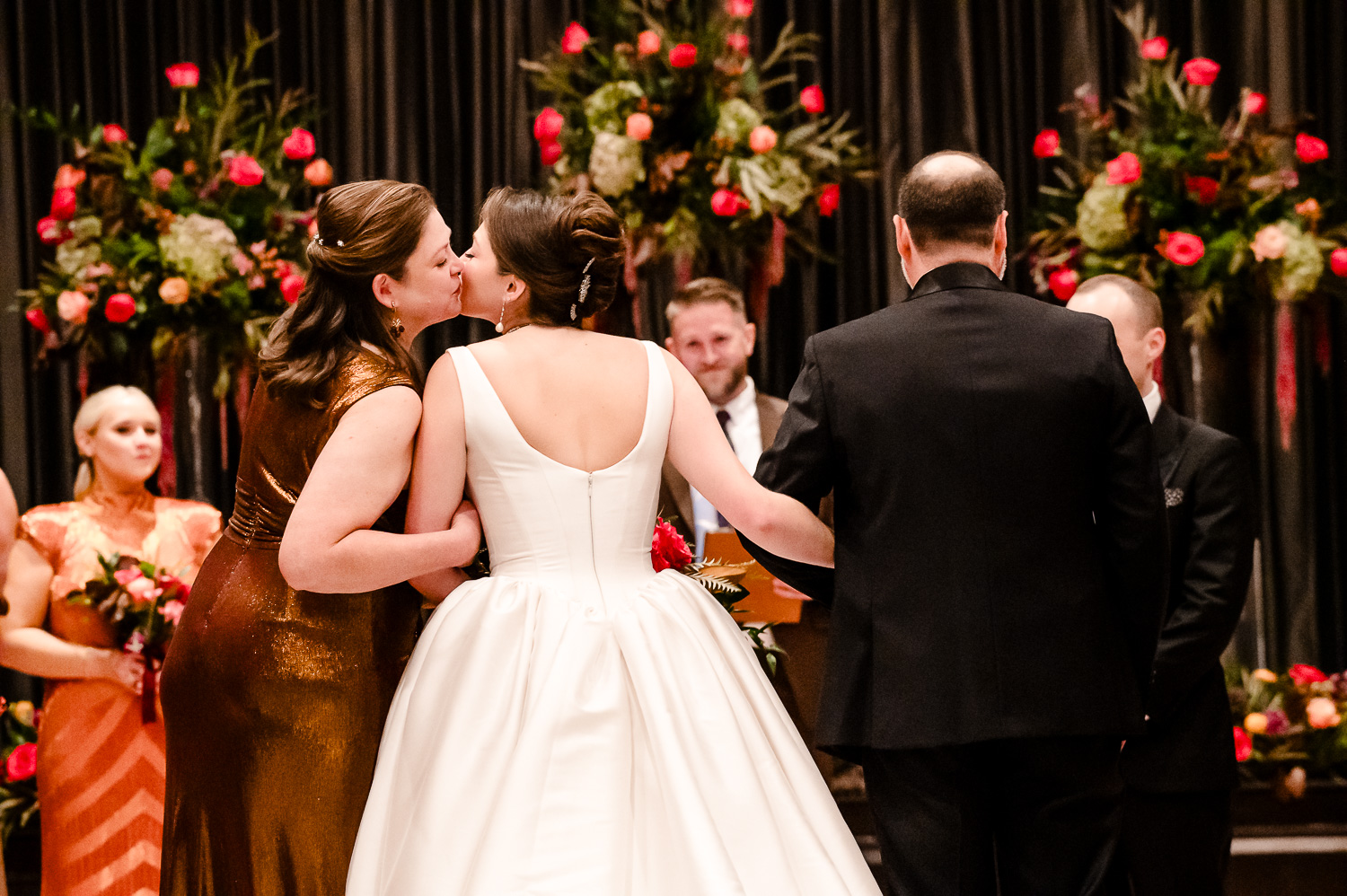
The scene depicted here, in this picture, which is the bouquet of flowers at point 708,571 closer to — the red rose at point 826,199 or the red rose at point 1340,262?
the red rose at point 826,199

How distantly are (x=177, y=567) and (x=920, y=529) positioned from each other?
2602mm

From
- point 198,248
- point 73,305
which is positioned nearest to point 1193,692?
point 198,248

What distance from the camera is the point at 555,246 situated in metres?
2.26

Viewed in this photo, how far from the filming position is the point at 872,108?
5.46 m

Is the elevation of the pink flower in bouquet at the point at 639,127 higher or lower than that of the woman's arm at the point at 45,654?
higher

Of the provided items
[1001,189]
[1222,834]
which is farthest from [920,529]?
[1222,834]

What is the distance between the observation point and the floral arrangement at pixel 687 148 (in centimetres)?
431

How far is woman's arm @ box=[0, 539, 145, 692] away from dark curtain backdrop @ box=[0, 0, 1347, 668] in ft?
5.36

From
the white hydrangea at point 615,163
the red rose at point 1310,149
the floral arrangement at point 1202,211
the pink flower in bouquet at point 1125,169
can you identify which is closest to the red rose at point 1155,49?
the floral arrangement at point 1202,211

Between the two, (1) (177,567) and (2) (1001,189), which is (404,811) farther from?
(1) (177,567)

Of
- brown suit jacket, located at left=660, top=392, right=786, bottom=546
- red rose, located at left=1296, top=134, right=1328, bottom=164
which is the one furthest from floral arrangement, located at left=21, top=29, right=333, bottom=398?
red rose, located at left=1296, top=134, right=1328, bottom=164

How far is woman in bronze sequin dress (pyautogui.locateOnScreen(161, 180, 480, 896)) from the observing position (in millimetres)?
2127

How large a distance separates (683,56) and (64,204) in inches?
86.5

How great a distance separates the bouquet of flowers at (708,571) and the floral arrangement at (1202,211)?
223 centimetres
